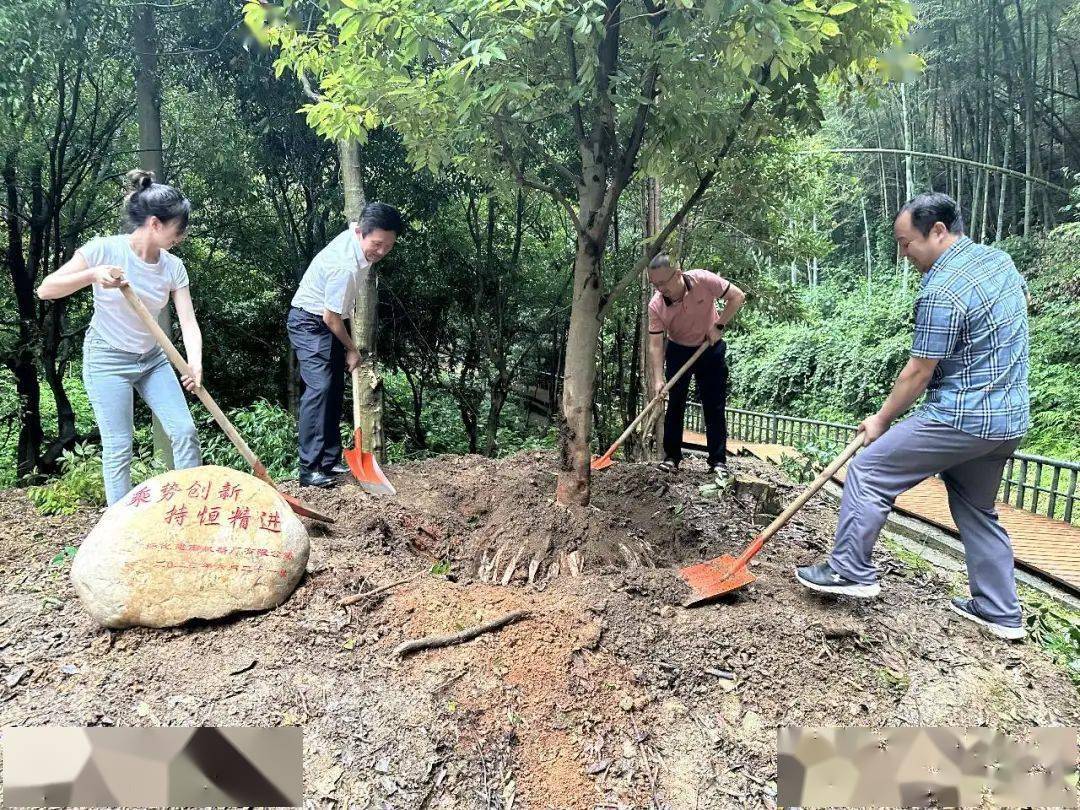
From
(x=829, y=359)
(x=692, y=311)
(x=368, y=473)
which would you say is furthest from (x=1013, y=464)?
(x=829, y=359)

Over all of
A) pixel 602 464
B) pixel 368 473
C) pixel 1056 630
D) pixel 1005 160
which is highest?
pixel 1005 160

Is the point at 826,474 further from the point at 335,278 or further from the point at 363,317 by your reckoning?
the point at 363,317

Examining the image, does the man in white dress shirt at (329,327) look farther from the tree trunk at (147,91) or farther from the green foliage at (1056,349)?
the green foliage at (1056,349)

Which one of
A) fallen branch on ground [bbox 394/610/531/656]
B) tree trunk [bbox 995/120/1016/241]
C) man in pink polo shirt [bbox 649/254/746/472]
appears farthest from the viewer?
tree trunk [bbox 995/120/1016/241]

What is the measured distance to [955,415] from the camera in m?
2.47

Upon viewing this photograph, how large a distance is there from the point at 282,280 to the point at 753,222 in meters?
5.42

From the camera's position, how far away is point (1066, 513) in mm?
4832

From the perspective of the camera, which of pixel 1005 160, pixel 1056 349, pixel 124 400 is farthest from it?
pixel 1005 160

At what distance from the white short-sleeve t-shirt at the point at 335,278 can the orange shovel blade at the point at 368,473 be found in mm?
889

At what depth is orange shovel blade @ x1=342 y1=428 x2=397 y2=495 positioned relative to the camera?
3.92 m

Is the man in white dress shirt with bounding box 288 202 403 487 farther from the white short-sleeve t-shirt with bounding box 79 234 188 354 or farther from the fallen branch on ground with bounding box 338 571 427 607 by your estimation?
the fallen branch on ground with bounding box 338 571 427 607

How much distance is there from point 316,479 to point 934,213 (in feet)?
11.6

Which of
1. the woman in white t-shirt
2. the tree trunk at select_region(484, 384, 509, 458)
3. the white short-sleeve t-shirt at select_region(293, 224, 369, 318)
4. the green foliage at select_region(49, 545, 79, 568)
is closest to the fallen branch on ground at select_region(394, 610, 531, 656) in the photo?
the woman in white t-shirt

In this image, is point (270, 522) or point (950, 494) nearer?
point (270, 522)
